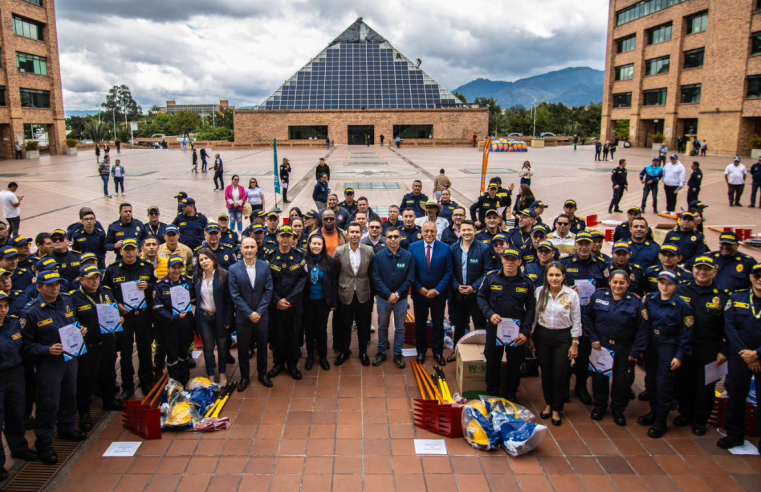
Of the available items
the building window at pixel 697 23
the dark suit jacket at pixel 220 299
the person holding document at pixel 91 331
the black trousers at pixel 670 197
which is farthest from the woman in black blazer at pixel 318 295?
the building window at pixel 697 23

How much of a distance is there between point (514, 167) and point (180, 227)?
26.2 m

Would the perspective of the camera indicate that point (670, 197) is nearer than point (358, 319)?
No

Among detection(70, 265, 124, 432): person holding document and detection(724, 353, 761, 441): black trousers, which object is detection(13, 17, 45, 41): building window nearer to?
detection(70, 265, 124, 432): person holding document

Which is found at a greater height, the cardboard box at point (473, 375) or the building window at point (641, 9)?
the building window at point (641, 9)

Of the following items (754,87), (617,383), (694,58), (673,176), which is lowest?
(617,383)

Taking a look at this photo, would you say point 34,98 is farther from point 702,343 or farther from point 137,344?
point 702,343

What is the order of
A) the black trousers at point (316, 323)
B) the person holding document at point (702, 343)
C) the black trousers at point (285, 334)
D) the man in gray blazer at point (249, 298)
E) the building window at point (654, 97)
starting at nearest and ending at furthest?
the person holding document at point (702, 343) → the man in gray blazer at point (249, 298) → the black trousers at point (285, 334) → the black trousers at point (316, 323) → the building window at point (654, 97)

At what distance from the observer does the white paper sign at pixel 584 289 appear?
606cm

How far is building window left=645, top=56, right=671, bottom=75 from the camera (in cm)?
4581

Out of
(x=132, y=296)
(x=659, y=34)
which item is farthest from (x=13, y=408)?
(x=659, y=34)

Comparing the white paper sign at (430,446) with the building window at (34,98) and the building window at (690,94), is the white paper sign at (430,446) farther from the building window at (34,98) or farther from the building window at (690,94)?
the building window at (690,94)

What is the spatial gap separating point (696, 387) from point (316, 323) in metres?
4.40

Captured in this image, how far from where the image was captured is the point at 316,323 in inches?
260

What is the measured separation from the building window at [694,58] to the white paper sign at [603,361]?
46.6 m
